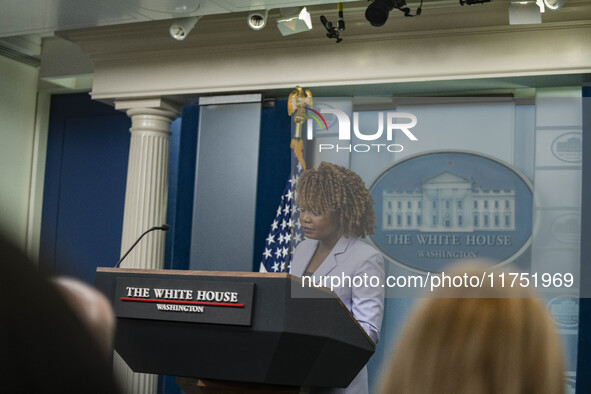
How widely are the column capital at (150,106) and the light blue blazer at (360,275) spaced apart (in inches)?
101

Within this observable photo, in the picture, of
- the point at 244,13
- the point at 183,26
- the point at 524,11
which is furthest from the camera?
the point at 244,13

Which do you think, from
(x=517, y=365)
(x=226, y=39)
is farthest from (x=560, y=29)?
(x=517, y=365)

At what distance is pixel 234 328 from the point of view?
2314 mm

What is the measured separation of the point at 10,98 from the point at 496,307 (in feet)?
20.6

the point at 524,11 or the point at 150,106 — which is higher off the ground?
the point at 524,11

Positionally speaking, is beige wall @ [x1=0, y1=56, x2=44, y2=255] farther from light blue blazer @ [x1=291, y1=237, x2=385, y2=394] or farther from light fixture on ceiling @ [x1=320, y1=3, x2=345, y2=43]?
light blue blazer @ [x1=291, y1=237, x2=385, y2=394]

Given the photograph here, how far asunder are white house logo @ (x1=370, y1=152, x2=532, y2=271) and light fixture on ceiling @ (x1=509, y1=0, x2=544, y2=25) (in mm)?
971

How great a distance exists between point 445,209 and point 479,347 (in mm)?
2796

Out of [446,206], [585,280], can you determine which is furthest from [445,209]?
[585,280]

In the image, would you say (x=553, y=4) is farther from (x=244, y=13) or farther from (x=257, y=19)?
(x=244, y=13)

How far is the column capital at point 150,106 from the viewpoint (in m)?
5.41

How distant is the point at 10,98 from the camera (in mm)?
6469

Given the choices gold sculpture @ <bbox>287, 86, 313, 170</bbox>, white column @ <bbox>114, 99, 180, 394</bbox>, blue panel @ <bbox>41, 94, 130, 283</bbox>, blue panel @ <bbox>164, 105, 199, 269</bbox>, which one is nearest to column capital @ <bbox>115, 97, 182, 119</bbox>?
white column @ <bbox>114, 99, 180, 394</bbox>

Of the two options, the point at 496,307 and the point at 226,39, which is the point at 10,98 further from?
the point at 496,307
